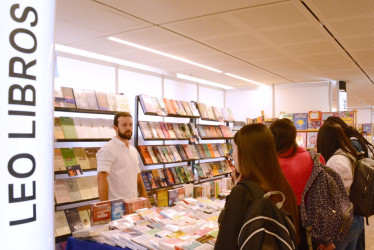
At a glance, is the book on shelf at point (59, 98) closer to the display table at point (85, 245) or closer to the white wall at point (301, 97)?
the display table at point (85, 245)

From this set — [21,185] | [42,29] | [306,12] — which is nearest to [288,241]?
[21,185]

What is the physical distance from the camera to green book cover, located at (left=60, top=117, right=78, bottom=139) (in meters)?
4.34

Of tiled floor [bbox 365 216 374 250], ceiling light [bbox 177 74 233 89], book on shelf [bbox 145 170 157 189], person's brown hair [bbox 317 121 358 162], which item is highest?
ceiling light [bbox 177 74 233 89]

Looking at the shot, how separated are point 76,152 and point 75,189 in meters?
0.48

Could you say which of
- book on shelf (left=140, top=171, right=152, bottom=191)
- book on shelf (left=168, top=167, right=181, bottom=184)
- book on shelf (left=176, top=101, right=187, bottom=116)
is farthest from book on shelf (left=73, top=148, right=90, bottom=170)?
book on shelf (left=176, top=101, right=187, bottom=116)

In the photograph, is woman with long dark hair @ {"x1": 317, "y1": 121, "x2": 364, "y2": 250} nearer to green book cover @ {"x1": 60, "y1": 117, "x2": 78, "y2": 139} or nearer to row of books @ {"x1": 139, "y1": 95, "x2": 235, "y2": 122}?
row of books @ {"x1": 139, "y1": 95, "x2": 235, "y2": 122}

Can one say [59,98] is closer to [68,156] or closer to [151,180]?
[68,156]

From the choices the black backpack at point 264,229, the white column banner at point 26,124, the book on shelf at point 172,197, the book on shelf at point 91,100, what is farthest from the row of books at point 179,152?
the white column banner at point 26,124

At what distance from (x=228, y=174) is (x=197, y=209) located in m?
4.09

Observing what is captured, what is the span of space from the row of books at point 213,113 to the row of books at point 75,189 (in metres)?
2.57

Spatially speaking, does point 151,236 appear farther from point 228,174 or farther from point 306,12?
point 228,174

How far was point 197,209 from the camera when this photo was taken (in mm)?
3254

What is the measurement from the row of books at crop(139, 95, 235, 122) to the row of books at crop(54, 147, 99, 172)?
1.06 metres

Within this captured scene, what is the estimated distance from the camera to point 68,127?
4.40 m
